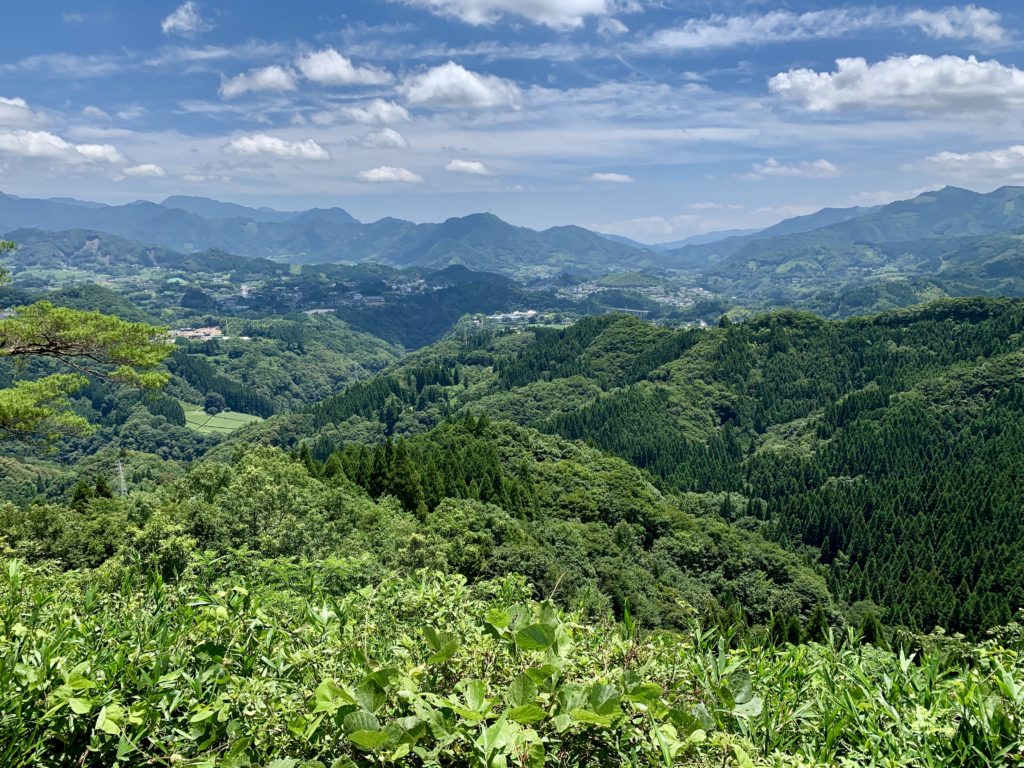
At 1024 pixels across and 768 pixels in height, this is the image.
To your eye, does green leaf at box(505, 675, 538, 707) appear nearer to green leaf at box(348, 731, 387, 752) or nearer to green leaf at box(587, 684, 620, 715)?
green leaf at box(587, 684, 620, 715)

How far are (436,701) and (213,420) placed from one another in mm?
170355

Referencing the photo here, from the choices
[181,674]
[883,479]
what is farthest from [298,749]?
[883,479]

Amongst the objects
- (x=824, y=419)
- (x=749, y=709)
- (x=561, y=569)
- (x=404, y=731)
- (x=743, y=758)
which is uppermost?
(x=404, y=731)

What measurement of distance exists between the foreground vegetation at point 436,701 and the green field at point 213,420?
153m

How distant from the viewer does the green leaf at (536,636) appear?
292cm

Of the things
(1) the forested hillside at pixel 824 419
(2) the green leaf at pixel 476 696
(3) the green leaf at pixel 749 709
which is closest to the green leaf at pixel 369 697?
(2) the green leaf at pixel 476 696

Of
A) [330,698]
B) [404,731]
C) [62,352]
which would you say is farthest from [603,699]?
[62,352]

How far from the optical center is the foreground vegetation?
254 centimetres

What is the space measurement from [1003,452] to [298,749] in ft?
297

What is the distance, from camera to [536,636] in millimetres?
2934

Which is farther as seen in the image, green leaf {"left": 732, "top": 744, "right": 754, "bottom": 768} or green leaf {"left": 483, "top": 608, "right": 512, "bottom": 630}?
green leaf {"left": 483, "top": 608, "right": 512, "bottom": 630}

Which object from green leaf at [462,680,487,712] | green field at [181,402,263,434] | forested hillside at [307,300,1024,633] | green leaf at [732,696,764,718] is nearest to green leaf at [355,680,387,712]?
green leaf at [462,680,487,712]

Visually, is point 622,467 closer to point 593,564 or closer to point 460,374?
point 593,564

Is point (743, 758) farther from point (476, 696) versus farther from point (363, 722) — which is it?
point (363, 722)
